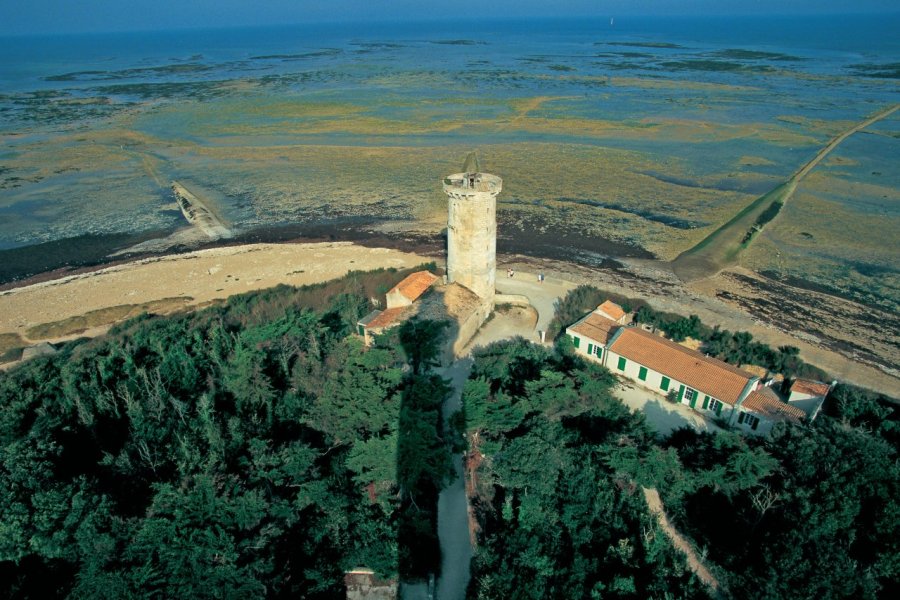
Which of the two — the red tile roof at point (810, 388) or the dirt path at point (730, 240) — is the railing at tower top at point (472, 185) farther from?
the dirt path at point (730, 240)

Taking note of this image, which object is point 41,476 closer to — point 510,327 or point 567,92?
point 510,327

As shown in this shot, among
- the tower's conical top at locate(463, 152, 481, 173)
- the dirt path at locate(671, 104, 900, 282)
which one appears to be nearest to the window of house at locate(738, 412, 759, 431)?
the tower's conical top at locate(463, 152, 481, 173)

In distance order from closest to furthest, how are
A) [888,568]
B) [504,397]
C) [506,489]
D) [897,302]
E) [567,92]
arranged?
1. [888,568]
2. [506,489]
3. [504,397]
4. [897,302]
5. [567,92]

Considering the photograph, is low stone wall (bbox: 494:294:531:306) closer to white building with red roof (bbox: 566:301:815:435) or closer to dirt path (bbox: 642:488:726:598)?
white building with red roof (bbox: 566:301:815:435)

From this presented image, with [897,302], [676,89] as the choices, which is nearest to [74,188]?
[897,302]

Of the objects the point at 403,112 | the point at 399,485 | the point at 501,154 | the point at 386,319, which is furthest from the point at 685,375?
the point at 403,112

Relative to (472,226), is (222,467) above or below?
below

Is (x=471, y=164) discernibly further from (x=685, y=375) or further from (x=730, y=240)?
(x=730, y=240)
